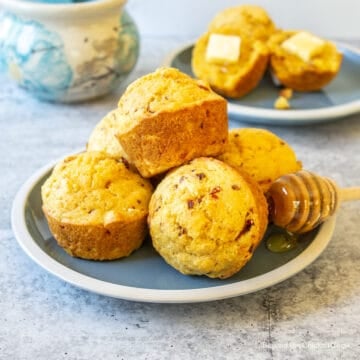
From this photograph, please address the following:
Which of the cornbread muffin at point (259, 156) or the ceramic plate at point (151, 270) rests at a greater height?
the cornbread muffin at point (259, 156)

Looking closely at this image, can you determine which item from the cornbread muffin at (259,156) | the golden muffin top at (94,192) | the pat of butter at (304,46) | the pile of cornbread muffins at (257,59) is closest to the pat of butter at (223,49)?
the pile of cornbread muffins at (257,59)

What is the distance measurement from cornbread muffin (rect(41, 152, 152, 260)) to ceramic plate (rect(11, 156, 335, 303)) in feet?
0.08

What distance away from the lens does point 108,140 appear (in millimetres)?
1056

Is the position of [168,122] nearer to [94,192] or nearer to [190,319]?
[94,192]

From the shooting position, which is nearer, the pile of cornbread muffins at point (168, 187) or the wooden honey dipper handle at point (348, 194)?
the pile of cornbread muffins at point (168, 187)

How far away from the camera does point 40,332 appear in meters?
0.91

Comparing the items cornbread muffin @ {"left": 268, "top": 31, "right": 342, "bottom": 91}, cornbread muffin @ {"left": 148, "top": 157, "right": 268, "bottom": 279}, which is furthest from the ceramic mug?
cornbread muffin @ {"left": 148, "top": 157, "right": 268, "bottom": 279}

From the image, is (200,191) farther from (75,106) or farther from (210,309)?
(75,106)

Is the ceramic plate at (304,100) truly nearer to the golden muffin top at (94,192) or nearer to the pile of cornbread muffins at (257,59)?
the pile of cornbread muffins at (257,59)

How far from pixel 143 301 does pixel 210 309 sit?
11 centimetres

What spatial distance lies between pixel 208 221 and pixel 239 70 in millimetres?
748

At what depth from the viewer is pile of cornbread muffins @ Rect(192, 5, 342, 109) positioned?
1555 millimetres

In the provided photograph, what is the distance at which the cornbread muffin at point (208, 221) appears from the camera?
884 millimetres

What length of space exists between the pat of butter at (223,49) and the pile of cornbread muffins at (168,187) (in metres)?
0.56
